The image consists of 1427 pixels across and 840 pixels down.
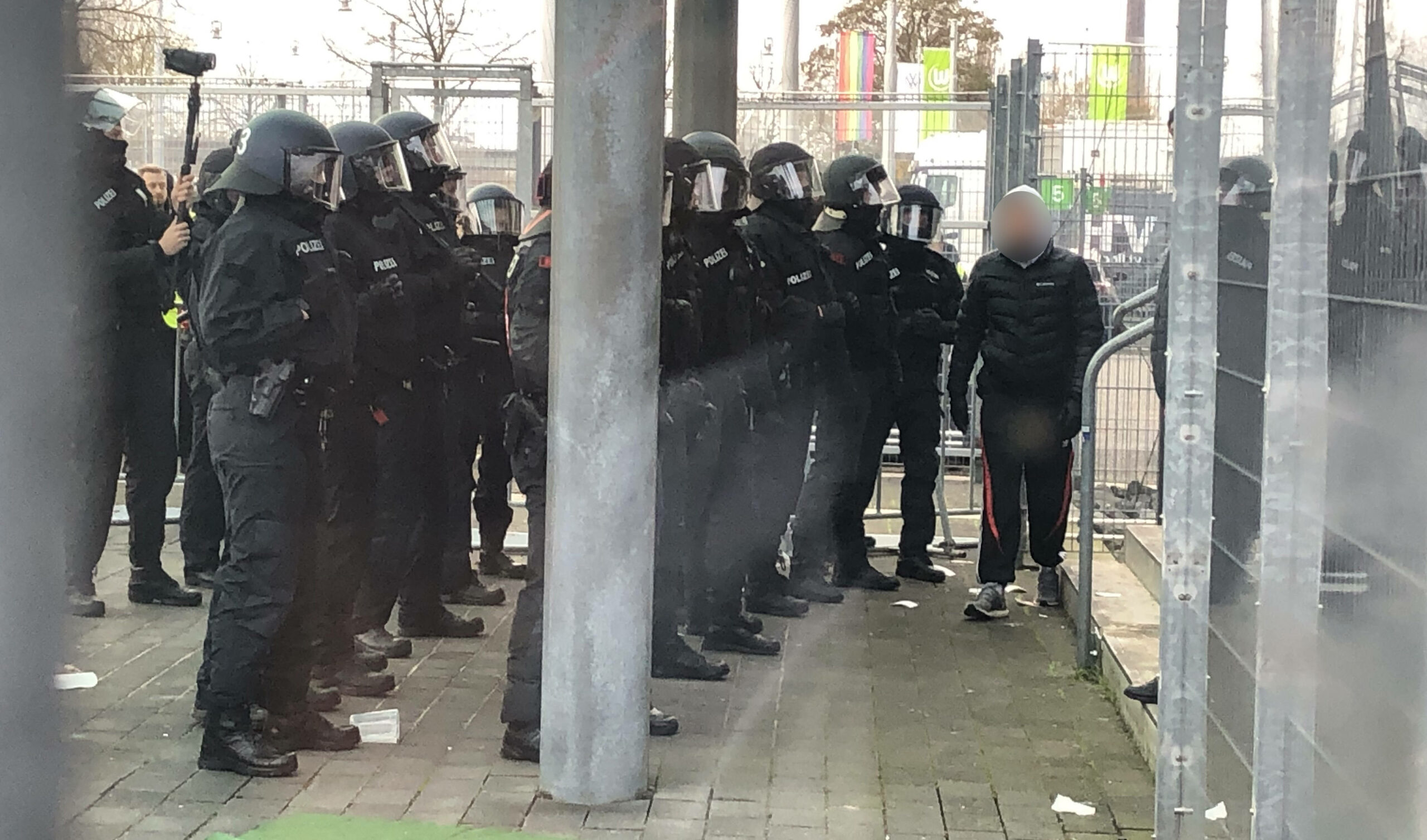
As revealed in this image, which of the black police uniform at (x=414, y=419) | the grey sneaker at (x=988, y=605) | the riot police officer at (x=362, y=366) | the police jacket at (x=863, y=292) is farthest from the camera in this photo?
the police jacket at (x=863, y=292)

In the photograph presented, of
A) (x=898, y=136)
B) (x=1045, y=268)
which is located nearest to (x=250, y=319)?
(x=1045, y=268)

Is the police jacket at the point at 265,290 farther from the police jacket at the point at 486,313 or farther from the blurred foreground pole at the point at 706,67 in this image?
the blurred foreground pole at the point at 706,67

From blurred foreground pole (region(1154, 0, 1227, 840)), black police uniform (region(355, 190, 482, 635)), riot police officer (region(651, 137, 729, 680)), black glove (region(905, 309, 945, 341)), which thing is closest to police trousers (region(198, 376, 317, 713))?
black police uniform (region(355, 190, 482, 635))

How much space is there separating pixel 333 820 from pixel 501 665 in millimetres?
1983

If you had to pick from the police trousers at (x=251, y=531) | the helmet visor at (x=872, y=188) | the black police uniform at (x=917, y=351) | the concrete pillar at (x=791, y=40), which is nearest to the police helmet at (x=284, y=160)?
the police trousers at (x=251, y=531)

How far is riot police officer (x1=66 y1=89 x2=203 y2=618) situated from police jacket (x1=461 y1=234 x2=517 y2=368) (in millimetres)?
1430

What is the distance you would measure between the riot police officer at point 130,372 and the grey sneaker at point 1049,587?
428cm

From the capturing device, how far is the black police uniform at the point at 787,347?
783 centimetres

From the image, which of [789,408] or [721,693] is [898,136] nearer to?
[789,408]

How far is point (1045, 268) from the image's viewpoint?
26.3ft

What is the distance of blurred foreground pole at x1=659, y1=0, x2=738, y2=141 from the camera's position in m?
9.55

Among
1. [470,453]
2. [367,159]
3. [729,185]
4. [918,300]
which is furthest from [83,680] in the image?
[918,300]

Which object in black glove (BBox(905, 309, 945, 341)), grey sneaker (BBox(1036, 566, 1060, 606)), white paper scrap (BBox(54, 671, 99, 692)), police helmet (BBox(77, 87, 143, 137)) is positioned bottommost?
white paper scrap (BBox(54, 671, 99, 692))

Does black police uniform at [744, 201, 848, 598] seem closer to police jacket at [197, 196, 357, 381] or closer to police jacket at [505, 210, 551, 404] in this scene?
police jacket at [505, 210, 551, 404]
